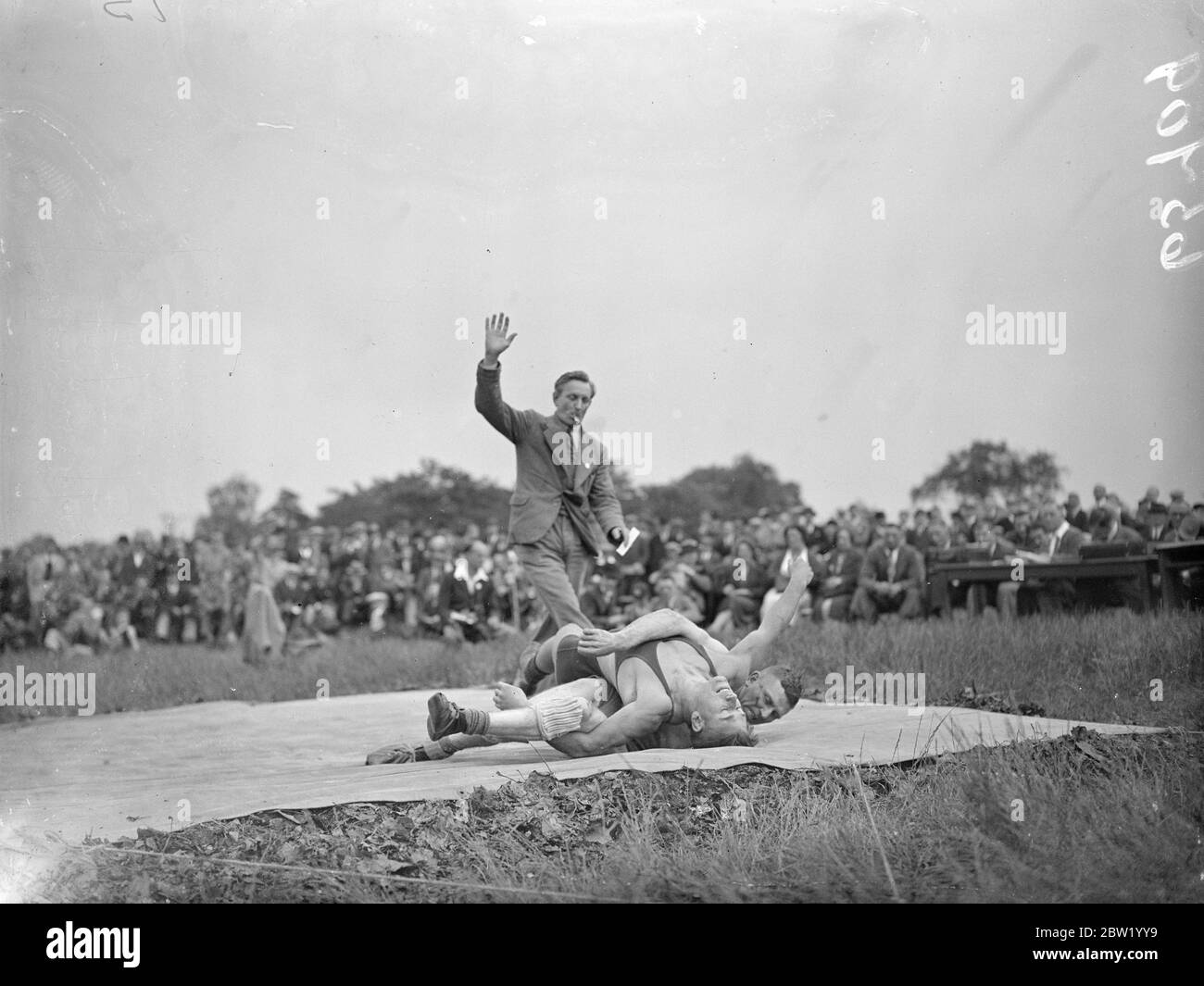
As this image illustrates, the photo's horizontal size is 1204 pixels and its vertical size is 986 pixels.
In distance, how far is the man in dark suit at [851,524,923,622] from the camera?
9.34m

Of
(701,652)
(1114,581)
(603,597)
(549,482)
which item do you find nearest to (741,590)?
(603,597)

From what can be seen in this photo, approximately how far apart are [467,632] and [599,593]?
1.10 m

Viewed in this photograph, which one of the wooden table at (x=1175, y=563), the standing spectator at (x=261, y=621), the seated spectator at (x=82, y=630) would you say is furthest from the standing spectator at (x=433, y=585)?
the wooden table at (x=1175, y=563)

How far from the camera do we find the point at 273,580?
437 inches

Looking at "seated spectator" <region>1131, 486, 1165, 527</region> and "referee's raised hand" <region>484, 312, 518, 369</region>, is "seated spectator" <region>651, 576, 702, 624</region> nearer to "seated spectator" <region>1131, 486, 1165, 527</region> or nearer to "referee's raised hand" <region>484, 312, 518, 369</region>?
"seated spectator" <region>1131, 486, 1165, 527</region>

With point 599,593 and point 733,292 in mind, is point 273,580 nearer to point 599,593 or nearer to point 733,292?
point 599,593

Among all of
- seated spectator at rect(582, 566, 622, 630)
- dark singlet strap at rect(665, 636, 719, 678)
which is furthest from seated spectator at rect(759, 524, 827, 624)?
dark singlet strap at rect(665, 636, 719, 678)

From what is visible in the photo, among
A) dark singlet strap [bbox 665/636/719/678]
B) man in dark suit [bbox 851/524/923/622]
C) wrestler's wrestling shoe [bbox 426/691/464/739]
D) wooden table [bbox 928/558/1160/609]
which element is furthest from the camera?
man in dark suit [bbox 851/524/923/622]

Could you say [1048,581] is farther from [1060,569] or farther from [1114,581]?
[1114,581]

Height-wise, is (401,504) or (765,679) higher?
(401,504)
